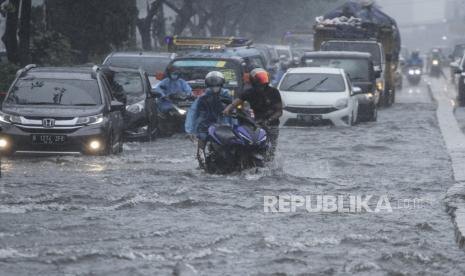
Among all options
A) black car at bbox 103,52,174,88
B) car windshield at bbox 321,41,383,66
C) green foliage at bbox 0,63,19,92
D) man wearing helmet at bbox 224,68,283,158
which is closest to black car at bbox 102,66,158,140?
green foliage at bbox 0,63,19,92

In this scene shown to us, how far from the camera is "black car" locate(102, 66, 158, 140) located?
23891 mm

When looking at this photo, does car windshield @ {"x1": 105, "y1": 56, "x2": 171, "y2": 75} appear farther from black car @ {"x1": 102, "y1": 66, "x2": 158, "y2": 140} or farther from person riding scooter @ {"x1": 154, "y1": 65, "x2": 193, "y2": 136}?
black car @ {"x1": 102, "y1": 66, "x2": 158, "y2": 140}

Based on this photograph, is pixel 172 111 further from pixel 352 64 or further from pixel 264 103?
pixel 352 64

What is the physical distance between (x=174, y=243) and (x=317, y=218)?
90.9 inches

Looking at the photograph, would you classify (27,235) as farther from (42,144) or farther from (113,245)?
(42,144)

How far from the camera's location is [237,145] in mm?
17312

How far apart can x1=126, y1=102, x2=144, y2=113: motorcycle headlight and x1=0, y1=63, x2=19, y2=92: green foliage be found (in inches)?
138

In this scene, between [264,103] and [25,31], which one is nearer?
[264,103]

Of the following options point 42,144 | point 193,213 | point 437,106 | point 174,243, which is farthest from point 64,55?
point 174,243

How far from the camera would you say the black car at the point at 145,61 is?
28734 mm

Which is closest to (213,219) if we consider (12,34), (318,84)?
(12,34)

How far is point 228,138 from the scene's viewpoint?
1731 cm

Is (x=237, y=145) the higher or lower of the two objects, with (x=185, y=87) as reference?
higher

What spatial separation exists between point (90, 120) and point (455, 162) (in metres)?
5.47
